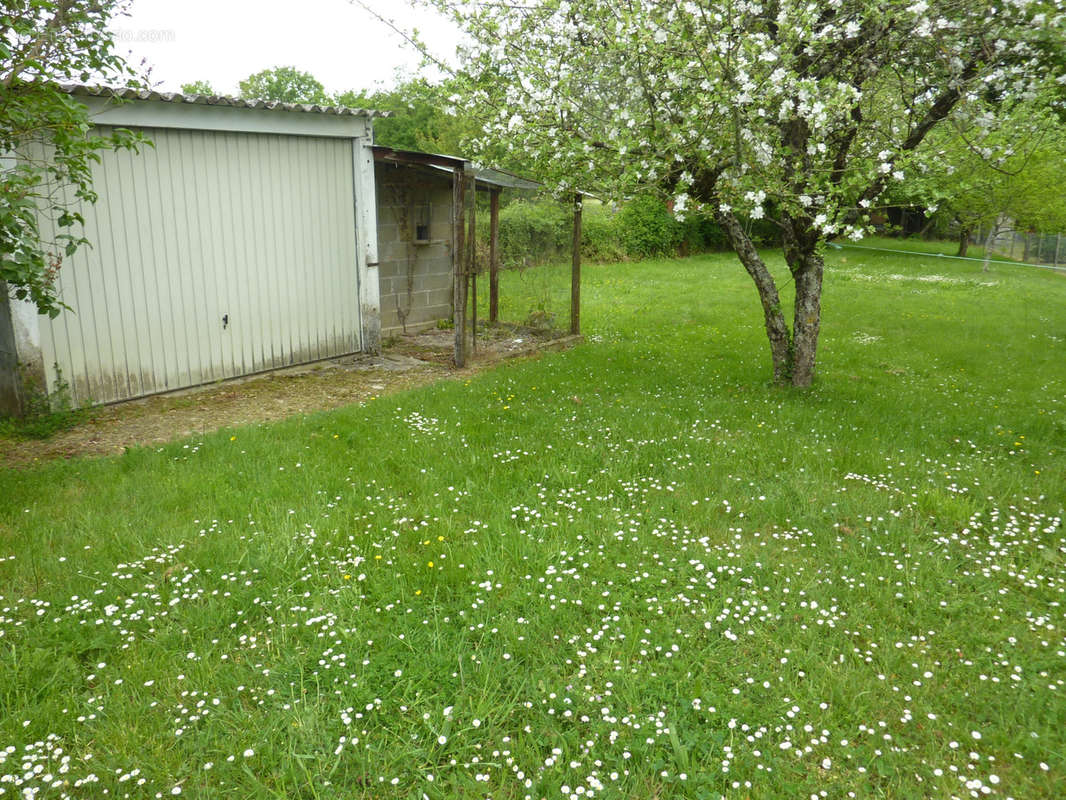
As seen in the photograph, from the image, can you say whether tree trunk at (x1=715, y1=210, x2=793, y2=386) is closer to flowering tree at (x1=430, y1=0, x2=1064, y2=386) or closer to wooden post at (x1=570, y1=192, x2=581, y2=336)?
flowering tree at (x1=430, y1=0, x2=1064, y2=386)

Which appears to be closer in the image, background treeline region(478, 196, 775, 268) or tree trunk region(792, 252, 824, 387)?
tree trunk region(792, 252, 824, 387)

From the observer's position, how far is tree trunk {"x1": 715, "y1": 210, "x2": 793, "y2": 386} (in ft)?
26.6

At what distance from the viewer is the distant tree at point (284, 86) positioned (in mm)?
53562

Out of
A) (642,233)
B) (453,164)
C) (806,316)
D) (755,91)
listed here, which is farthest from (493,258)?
(642,233)

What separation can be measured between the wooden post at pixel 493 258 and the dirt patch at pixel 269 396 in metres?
0.83

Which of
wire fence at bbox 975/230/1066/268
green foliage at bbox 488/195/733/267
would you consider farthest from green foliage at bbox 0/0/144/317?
wire fence at bbox 975/230/1066/268

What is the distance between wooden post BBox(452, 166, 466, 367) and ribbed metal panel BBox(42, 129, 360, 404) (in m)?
1.52

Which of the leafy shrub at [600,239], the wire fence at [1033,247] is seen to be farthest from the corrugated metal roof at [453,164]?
the wire fence at [1033,247]

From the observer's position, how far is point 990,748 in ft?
10.0

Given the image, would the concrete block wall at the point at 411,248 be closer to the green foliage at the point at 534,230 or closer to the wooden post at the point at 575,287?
the green foliage at the point at 534,230

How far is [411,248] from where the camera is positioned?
12234 millimetres

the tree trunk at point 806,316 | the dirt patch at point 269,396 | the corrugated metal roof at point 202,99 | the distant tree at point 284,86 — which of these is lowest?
the dirt patch at point 269,396

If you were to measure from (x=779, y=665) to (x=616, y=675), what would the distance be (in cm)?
78

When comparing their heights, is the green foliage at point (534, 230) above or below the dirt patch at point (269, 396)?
above
